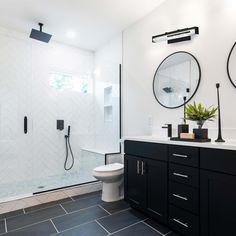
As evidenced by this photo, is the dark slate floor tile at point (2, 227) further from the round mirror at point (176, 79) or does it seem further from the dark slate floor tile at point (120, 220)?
the round mirror at point (176, 79)

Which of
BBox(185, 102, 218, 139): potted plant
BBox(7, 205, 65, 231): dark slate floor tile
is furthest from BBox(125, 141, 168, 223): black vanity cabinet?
BBox(7, 205, 65, 231): dark slate floor tile

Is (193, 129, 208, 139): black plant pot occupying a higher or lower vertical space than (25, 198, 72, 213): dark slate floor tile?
higher

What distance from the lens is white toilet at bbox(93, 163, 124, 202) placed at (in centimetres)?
257

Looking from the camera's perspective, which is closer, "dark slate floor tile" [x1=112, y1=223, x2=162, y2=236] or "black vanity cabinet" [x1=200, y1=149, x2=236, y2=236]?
"black vanity cabinet" [x1=200, y1=149, x2=236, y2=236]

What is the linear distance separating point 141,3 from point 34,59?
6.94 ft

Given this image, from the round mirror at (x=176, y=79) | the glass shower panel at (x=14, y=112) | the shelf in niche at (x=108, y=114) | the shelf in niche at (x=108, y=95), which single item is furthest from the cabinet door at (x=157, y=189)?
the glass shower panel at (x=14, y=112)

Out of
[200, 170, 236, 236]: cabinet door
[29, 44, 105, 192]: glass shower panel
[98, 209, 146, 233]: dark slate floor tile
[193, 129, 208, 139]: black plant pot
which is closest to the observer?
[200, 170, 236, 236]: cabinet door

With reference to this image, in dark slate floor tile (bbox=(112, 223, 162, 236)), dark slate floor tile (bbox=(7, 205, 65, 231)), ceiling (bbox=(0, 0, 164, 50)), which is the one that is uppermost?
ceiling (bbox=(0, 0, 164, 50))

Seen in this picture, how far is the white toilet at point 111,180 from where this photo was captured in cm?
257

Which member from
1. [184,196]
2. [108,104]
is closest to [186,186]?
[184,196]

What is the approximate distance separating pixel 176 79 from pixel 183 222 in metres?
1.63

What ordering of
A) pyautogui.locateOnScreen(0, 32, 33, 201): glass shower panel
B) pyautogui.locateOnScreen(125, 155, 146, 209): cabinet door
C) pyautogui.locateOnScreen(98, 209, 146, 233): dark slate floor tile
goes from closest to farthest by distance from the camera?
1. pyautogui.locateOnScreen(98, 209, 146, 233): dark slate floor tile
2. pyautogui.locateOnScreen(125, 155, 146, 209): cabinet door
3. pyautogui.locateOnScreen(0, 32, 33, 201): glass shower panel

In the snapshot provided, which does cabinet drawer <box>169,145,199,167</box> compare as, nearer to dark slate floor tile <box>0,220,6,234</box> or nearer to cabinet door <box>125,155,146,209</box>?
cabinet door <box>125,155,146,209</box>

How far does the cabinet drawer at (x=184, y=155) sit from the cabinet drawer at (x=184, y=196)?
22 centimetres
